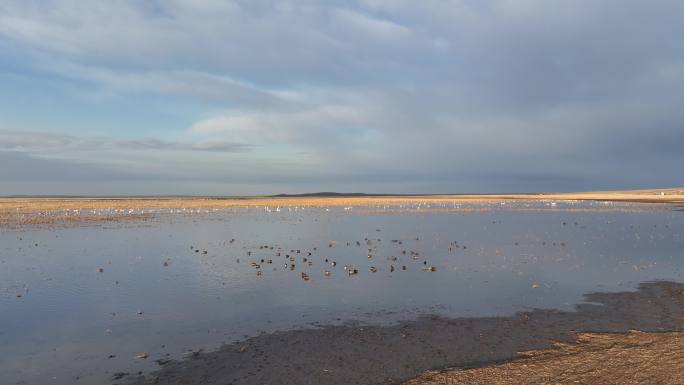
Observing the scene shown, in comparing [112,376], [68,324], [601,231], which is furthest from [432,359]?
[601,231]

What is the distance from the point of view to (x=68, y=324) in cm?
1490

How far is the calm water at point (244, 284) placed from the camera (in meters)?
13.3

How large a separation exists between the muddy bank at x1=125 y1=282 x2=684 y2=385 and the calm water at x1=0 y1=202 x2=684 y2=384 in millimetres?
982

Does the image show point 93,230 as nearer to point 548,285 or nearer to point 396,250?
point 396,250

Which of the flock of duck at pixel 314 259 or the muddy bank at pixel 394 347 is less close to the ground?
the flock of duck at pixel 314 259

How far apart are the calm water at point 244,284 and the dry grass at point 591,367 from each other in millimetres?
4451

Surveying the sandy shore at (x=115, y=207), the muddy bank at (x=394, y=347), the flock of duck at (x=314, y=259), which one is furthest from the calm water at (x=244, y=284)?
the sandy shore at (x=115, y=207)

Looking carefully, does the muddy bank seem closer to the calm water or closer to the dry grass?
the dry grass

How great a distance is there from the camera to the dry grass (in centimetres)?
931

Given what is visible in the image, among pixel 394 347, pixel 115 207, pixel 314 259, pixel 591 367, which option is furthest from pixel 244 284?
pixel 115 207

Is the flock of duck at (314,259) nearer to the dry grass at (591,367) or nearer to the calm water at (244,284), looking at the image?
the calm water at (244,284)

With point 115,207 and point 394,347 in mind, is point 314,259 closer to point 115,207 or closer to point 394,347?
point 394,347

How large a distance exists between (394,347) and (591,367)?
502cm

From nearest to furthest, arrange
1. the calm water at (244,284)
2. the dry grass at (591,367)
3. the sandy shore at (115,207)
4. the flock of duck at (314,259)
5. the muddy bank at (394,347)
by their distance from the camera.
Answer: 1. the dry grass at (591,367)
2. the muddy bank at (394,347)
3. the calm water at (244,284)
4. the flock of duck at (314,259)
5. the sandy shore at (115,207)
